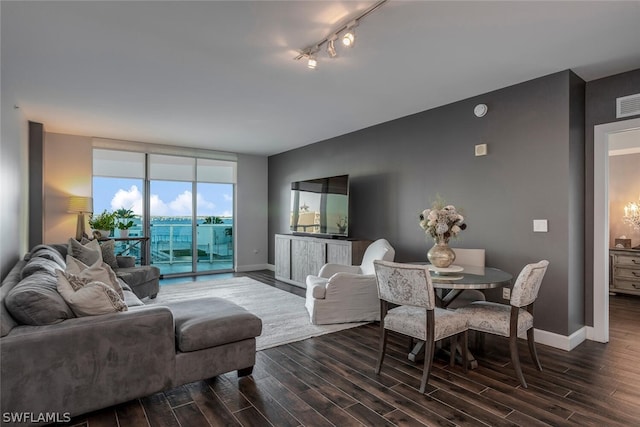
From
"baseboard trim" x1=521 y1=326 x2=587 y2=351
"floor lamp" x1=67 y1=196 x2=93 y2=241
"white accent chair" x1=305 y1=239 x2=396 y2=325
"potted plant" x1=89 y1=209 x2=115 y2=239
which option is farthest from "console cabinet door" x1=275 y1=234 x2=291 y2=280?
"baseboard trim" x1=521 y1=326 x2=587 y2=351

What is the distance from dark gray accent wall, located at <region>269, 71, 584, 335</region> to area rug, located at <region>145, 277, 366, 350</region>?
164 cm

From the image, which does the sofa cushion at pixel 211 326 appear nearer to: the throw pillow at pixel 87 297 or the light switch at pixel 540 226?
the throw pillow at pixel 87 297

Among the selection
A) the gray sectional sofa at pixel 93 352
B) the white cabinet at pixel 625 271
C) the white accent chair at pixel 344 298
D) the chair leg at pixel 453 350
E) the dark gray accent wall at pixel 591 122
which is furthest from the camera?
the white cabinet at pixel 625 271

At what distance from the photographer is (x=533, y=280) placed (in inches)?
102

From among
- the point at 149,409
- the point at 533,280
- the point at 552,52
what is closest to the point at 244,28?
the point at 552,52

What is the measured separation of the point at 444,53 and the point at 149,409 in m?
3.48

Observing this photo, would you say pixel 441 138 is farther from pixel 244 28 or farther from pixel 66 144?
pixel 66 144

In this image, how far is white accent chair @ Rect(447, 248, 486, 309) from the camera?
3.40m

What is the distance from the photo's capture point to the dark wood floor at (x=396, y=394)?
2.10 metres

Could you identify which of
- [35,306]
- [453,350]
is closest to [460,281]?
[453,350]

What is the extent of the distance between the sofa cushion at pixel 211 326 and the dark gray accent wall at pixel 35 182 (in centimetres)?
384

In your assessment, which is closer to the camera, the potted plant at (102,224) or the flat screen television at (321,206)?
the flat screen television at (321,206)

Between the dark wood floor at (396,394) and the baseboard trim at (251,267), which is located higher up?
the baseboard trim at (251,267)

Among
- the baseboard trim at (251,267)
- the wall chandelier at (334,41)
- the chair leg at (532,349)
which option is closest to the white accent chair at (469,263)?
the chair leg at (532,349)
